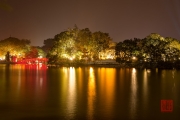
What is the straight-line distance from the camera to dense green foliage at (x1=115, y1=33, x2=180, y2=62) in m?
47.7

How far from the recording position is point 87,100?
14.5 metres

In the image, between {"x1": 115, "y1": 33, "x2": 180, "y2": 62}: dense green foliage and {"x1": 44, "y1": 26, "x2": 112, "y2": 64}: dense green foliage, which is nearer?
{"x1": 115, "y1": 33, "x2": 180, "y2": 62}: dense green foliage

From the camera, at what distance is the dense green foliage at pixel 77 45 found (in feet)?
178

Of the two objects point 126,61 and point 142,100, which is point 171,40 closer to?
point 126,61

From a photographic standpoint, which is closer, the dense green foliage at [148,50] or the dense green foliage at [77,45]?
the dense green foliage at [148,50]

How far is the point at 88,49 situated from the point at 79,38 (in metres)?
3.37

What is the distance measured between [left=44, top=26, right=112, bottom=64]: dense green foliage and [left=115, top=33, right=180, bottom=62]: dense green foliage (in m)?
6.46

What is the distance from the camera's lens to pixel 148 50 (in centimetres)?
4828

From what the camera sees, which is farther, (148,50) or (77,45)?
(77,45)

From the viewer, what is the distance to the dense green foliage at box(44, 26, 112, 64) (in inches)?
2137

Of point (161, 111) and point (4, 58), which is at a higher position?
point (4, 58)

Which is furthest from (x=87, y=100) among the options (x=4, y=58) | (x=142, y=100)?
(x=4, y=58)

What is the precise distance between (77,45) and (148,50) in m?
17.2

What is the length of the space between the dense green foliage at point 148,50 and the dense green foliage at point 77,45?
6.46 meters
